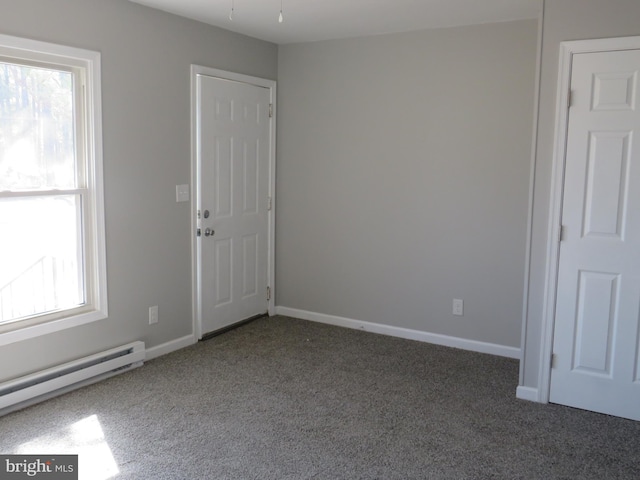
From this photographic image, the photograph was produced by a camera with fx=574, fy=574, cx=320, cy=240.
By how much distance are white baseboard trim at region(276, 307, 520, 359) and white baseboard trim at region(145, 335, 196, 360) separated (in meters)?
1.11

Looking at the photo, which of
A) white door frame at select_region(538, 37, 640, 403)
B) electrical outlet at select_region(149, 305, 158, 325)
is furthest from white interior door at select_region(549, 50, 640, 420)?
electrical outlet at select_region(149, 305, 158, 325)

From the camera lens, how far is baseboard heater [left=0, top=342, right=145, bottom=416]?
3.21m

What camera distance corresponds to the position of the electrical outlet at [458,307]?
176 inches

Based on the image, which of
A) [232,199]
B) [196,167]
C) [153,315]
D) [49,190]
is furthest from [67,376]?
[232,199]

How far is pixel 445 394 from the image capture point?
11.8ft

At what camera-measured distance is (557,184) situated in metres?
3.32

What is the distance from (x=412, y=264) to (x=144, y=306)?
2.10m

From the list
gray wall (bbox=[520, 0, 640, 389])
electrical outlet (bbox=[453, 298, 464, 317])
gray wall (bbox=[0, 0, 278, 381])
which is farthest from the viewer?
electrical outlet (bbox=[453, 298, 464, 317])

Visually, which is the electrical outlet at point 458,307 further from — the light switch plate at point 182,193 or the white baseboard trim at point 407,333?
the light switch plate at point 182,193

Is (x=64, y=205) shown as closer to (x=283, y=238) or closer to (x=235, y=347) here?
(x=235, y=347)

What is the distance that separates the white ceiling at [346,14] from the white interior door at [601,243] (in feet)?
2.58

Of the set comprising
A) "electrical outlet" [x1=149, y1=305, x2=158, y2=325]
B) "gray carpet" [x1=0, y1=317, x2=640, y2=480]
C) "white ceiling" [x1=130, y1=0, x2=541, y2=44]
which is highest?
"white ceiling" [x1=130, y1=0, x2=541, y2=44]

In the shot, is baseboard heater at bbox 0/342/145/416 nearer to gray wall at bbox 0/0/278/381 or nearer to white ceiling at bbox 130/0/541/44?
gray wall at bbox 0/0/278/381

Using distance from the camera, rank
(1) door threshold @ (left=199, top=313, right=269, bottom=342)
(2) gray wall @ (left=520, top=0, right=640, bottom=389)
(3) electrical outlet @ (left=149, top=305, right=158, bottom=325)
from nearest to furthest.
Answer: (2) gray wall @ (left=520, top=0, right=640, bottom=389), (3) electrical outlet @ (left=149, top=305, right=158, bottom=325), (1) door threshold @ (left=199, top=313, right=269, bottom=342)
